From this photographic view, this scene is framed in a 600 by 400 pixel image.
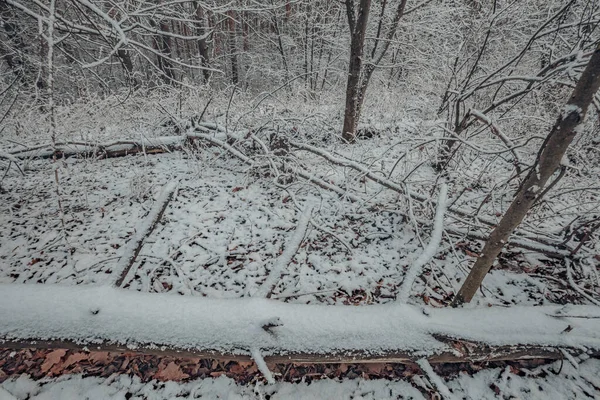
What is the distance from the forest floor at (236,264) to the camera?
183cm

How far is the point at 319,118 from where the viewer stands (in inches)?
198

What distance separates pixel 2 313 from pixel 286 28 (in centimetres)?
1401

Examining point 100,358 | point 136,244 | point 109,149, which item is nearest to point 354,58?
point 136,244

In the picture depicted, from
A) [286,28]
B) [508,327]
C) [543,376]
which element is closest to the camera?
[508,327]

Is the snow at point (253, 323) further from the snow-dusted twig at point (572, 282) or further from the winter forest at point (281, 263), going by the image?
the snow-dusted twig at point (572, 282)

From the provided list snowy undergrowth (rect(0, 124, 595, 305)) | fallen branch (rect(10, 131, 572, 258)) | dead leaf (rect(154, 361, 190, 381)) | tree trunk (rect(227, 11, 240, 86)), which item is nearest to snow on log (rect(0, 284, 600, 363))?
snowy undergrowth (rect(0, 124, 595, 305))

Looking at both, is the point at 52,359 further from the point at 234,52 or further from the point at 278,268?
the point at 234,52

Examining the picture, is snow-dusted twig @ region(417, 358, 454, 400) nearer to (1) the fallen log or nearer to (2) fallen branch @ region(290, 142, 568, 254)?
(1) the fallen log

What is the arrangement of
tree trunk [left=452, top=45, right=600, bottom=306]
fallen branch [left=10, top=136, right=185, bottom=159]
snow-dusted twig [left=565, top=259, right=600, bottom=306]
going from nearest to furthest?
tree trunk [left=452, top=45, right=600, bottom=306], snow-dusted twig [left=565, top=259, right=600, bottom=306], fallen branch [left=10, top=136, right=185, bottom=159]

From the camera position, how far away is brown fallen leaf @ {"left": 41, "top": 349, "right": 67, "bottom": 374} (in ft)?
6.21

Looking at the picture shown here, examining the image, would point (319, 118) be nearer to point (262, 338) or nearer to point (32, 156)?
point (262, 338)

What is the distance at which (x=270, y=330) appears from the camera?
5.43 ft

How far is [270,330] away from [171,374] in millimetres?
854

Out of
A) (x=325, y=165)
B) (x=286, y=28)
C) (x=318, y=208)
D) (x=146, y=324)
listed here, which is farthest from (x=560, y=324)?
(x=286, y=28)
